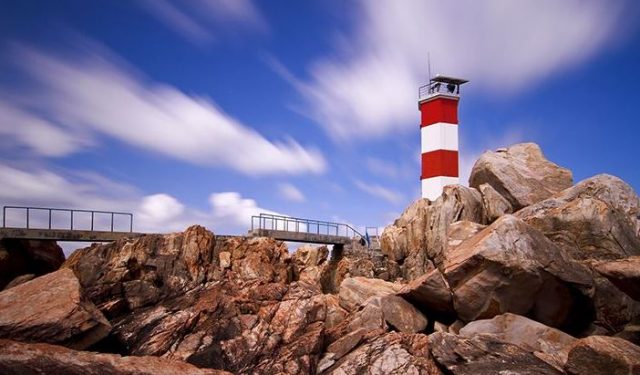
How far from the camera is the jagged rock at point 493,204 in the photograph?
24.2 meters

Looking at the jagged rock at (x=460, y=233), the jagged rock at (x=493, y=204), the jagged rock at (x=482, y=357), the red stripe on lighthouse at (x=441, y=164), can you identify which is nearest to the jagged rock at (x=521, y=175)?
the jagged rock at (x=493, y=204)

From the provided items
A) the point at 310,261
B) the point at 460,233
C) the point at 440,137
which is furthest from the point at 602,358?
the point at 440,137

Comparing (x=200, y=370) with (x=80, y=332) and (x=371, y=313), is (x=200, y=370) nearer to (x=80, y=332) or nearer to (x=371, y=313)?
(x=80, y=332)

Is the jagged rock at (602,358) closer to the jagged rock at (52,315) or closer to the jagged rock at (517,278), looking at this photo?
the jagged rock at (517,278)

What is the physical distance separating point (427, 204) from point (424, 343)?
A: 1600 cm

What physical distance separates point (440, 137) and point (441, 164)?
2079 mm

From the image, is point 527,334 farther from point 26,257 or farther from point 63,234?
point 26,257

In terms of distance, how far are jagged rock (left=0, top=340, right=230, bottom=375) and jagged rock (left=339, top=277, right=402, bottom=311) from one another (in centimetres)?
684

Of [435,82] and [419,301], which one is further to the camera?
[435,82]

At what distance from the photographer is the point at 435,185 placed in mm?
34656

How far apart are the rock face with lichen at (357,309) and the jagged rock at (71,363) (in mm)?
32

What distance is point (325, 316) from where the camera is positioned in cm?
1731

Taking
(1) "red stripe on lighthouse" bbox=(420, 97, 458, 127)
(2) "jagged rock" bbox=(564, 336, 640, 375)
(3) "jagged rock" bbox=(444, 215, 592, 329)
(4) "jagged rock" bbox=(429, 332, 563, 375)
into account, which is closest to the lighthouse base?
(1) "red stripe on lighthouse" bbox=(420, 97, 458, 127)

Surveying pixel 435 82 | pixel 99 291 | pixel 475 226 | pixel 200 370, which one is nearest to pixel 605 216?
pixel 475 226
